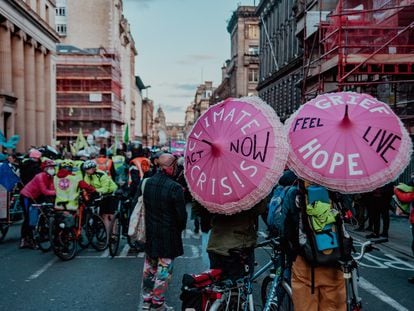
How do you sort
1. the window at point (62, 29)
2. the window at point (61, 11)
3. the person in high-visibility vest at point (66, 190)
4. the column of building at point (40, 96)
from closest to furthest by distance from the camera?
the person in high-visibility vest at point (66, 190), the column of building at point (40, 96), the window at point (61, 11), the window at point (62, 29)

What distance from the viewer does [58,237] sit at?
9.91 meters

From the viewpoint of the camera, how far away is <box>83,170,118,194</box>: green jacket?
11000 mm

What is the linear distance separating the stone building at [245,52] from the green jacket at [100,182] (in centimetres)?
6849

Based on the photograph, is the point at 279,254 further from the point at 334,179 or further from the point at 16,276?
the point at 16,276

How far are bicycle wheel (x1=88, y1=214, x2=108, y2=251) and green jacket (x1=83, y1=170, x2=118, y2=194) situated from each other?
0.51m

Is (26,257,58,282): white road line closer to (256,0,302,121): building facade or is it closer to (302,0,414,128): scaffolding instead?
(302,0,414,128): scaffolding

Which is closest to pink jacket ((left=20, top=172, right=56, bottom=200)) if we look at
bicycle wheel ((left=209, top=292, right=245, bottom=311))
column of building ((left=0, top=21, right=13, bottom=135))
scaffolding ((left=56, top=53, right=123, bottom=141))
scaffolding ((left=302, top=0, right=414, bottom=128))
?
bicycle wheel ((left=209, top=292, right=245, bottom=311))

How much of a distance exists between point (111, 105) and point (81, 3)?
17.6 metres

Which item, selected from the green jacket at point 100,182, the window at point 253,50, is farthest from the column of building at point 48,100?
the green jacket at point 100,182

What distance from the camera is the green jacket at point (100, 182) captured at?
11.0 meters

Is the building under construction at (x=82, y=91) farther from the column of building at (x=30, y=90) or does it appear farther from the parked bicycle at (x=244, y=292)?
the parked bicycle at (x=244, y=292)

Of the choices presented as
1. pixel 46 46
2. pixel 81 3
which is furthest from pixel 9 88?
pixel 81 3

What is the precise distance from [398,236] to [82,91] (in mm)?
65823

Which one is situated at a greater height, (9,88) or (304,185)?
(9,88)
